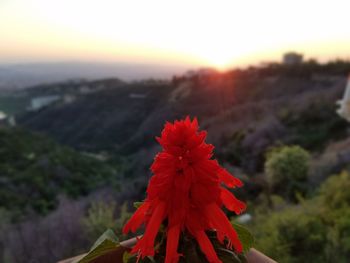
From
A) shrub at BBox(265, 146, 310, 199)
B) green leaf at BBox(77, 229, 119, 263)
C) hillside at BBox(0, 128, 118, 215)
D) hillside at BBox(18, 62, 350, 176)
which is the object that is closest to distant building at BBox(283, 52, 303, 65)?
hillside at BBox(18, 62, 350, 176)

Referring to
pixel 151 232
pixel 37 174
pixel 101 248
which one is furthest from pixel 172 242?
pixel 37 174

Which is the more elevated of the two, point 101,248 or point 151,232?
point 151,232

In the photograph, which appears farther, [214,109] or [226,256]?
[214,109]

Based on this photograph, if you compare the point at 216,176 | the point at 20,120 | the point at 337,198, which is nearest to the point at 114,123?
the point at 20,120

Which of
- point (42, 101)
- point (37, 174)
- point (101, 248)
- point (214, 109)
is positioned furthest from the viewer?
point (42, 101)

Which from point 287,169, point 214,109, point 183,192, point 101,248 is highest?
point 183,192

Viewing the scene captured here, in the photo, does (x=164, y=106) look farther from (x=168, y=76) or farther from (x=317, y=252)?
(x=317, y=252)

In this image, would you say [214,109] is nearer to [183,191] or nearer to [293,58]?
[293,58]

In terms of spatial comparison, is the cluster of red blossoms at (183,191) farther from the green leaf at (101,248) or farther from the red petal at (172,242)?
the green leaf at (101,248)
